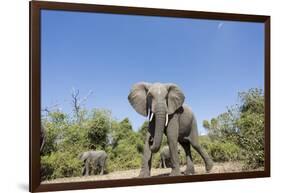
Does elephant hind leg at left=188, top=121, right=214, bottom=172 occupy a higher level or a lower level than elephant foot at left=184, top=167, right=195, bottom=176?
higher

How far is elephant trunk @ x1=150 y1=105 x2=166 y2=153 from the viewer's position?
211 inches

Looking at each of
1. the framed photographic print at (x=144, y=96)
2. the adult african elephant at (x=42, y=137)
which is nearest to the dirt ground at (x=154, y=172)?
the framed photographic print at (x=144, y=96)

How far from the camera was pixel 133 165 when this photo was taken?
17.5 feet

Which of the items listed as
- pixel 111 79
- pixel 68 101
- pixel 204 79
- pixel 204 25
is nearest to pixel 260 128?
pixel 204 79

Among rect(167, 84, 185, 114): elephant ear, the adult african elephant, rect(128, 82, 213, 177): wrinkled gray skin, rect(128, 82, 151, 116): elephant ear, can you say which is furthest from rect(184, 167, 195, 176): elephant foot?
the adult african elephant

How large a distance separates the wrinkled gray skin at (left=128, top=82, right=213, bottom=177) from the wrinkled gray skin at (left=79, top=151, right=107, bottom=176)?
16.0 inches

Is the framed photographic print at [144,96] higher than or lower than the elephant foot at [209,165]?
higher

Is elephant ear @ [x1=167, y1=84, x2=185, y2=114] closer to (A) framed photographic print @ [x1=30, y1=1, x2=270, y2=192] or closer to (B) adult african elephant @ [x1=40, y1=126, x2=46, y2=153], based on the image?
(A) framed photographic print @ [x1=30, y1=1, x2=270, y2=192]

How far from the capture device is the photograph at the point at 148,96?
5.07 m

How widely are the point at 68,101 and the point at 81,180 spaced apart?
0.72 meters

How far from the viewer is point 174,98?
214 inches

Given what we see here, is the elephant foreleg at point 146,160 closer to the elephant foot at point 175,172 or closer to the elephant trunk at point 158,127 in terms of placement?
the elephant trunk at point 158,127

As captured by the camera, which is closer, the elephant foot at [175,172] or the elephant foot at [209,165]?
the elephant foot at [175,172]

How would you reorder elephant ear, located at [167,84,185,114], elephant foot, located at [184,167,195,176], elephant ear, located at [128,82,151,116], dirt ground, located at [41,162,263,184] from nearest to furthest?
dirt ground, located at [41,162,263,184]
elephant ear, located at [128,82,151,116]
elephant ear, located at [167,84,185,114]
elephant foot, located at [184,167,195,176]
